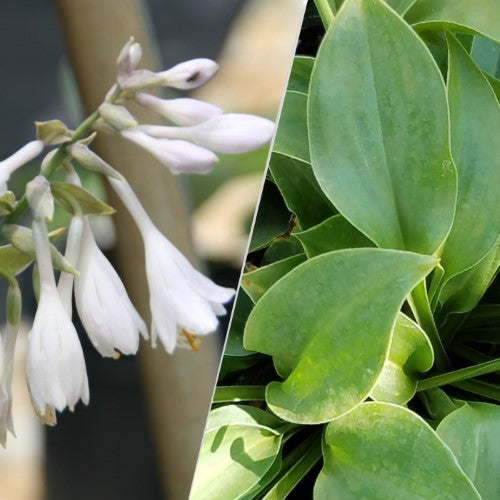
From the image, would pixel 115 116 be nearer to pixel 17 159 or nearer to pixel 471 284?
pixel 17 159

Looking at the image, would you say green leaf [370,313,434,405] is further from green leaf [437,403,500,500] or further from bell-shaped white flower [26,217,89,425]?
bell-shaped white flower [26,217,89,425]

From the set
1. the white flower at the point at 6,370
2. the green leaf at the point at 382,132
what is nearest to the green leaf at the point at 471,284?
the green leaf at the point at 382,132

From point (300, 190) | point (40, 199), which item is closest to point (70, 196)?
point (40, 199)

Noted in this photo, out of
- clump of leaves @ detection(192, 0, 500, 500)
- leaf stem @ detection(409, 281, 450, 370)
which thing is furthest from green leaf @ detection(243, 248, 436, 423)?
leaf stem @ detection(409, 281, 450, 370)

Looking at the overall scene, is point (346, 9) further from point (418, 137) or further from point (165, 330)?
point (165, 330)

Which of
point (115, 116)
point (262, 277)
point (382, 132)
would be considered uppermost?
point (115, 116)

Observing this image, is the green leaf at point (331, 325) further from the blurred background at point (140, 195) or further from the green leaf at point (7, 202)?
the green leaf at point (7, 202)
